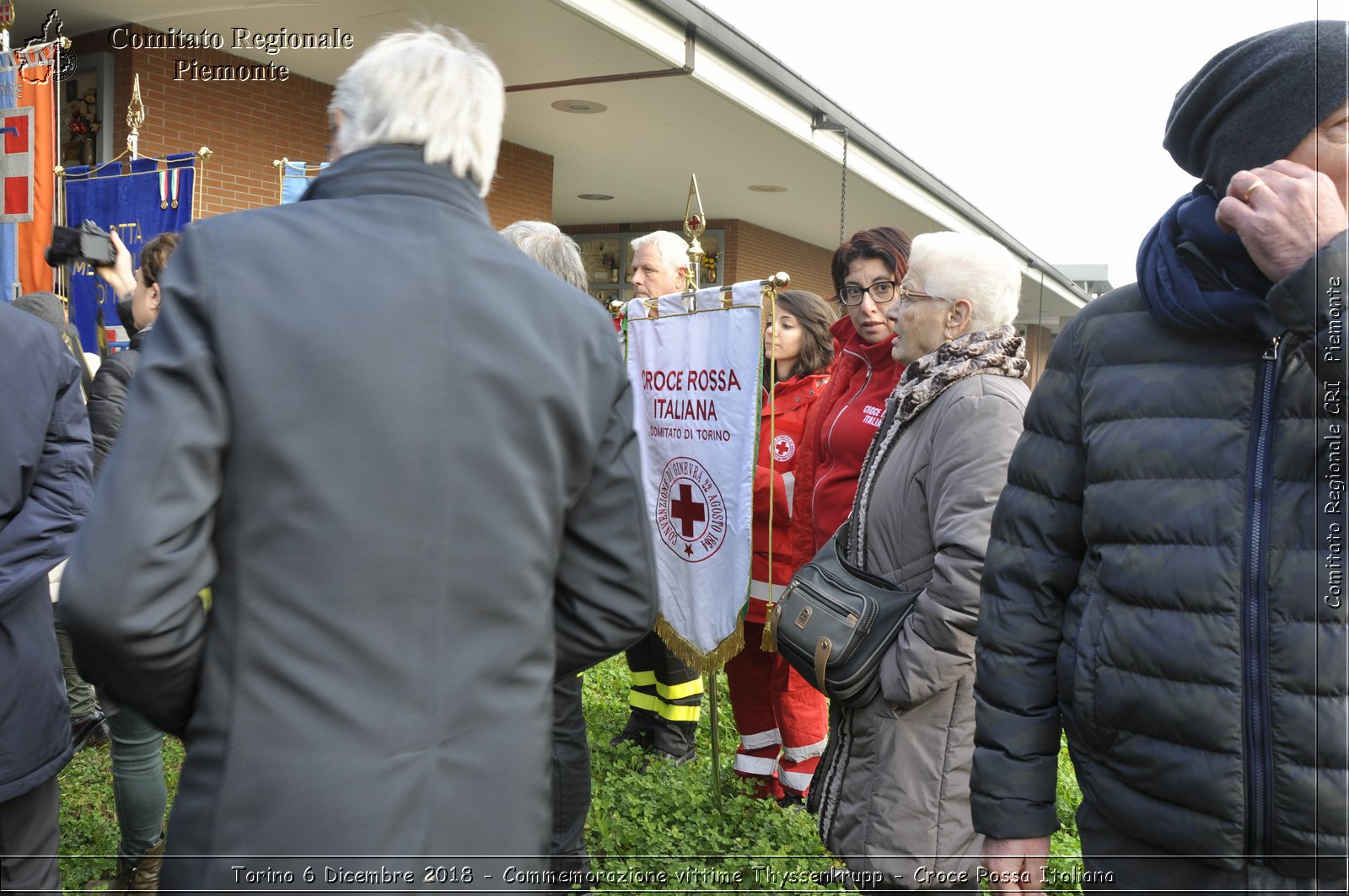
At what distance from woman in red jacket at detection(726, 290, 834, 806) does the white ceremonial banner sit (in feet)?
1.18

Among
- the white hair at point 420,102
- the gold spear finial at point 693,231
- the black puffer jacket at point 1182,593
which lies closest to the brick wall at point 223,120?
the gold spear finial at point 693,231

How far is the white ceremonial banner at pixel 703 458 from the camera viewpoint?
360cm

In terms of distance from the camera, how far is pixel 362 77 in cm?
154

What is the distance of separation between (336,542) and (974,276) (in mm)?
1893

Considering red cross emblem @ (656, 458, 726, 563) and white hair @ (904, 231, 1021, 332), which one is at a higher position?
white hair @ (904, 231, 1021, 332)

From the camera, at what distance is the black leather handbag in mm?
2400

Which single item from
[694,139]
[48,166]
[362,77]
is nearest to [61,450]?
[362,77]

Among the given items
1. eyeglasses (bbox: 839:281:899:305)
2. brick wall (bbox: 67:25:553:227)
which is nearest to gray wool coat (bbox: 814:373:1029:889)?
eyeglasses (bbox: 839:281:899:305)

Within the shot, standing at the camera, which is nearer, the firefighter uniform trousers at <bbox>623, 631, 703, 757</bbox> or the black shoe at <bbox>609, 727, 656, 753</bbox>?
the firefighter uniform trousers at <bbox>623, 631, 703, 757</bbox>

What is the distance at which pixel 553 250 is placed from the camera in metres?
3.11

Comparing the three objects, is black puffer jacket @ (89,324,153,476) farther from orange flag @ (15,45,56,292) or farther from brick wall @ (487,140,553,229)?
brick wall @ (487,140,553,229)

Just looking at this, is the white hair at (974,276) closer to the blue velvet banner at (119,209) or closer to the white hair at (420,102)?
the white hair at (420,102)

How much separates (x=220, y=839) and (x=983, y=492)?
170 cm

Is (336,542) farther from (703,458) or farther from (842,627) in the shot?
(703,458)
